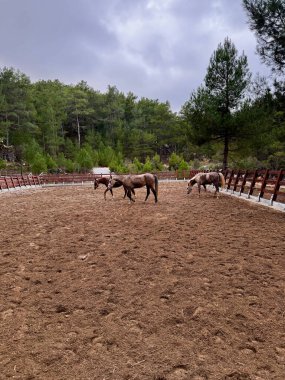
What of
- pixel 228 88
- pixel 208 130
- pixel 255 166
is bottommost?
pixel 255 166

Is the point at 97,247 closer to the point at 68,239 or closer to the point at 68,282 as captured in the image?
the point at 68,239

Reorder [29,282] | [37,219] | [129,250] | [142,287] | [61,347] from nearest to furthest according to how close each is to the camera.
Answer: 1. [61,347]
2. [142,287]
3. [29,282]
4. [129,250]
5. [37,219]

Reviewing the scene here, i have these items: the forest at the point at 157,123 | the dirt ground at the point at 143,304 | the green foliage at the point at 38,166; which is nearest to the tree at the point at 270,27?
the forest at the point at 157,123

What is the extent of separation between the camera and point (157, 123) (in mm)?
82938

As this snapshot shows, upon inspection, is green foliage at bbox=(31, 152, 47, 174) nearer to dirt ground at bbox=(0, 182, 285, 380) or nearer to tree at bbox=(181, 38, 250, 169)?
tree at bbox=(181, 38, 250, 169)

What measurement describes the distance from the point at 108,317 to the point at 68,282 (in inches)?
48.0

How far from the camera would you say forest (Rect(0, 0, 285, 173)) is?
13.9 metres

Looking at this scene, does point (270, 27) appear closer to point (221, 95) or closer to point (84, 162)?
point (221, 95)

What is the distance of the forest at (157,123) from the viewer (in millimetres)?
13881

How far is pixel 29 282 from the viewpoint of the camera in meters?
4.75

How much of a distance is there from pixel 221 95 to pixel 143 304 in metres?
24.6

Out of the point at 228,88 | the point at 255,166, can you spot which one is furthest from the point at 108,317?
the point at 255,166

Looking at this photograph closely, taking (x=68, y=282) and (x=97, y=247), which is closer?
(x=68, y=282)

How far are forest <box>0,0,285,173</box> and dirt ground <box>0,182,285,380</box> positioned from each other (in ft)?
32.0
